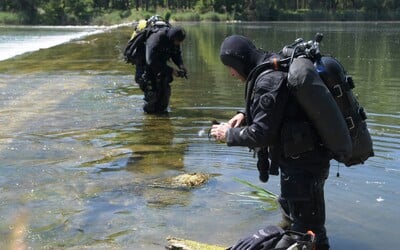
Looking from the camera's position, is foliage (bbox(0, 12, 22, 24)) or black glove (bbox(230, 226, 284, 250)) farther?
foliage (bbox(0, 12, 22, 24))

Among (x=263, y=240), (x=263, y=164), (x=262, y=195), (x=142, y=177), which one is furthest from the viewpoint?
(x=142, y=177)

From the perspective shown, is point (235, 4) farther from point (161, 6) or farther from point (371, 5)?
point (371, 5)

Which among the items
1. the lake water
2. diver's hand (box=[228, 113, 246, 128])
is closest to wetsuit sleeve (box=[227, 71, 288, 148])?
diver's hand (box=[228, 113, 246, 128])

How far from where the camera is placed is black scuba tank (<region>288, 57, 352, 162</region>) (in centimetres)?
331

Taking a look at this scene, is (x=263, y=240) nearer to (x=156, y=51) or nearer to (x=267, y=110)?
(x=267, y=110)

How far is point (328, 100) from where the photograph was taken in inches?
132

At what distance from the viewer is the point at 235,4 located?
89.5m

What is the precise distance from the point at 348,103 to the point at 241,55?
29.7 inches

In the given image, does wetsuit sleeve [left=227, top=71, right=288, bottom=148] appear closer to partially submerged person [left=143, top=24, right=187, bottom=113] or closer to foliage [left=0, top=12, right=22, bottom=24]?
partially submerged person [left=143, top=24, right=187, bottom=113]

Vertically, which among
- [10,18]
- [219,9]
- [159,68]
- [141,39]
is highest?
[219,9]

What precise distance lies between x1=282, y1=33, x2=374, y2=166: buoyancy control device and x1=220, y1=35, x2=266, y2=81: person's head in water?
0.20 meters

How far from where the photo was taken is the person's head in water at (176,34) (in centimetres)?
859

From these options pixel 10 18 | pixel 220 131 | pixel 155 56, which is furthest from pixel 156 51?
pixel 10 18

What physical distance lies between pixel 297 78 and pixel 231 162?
369 cm
